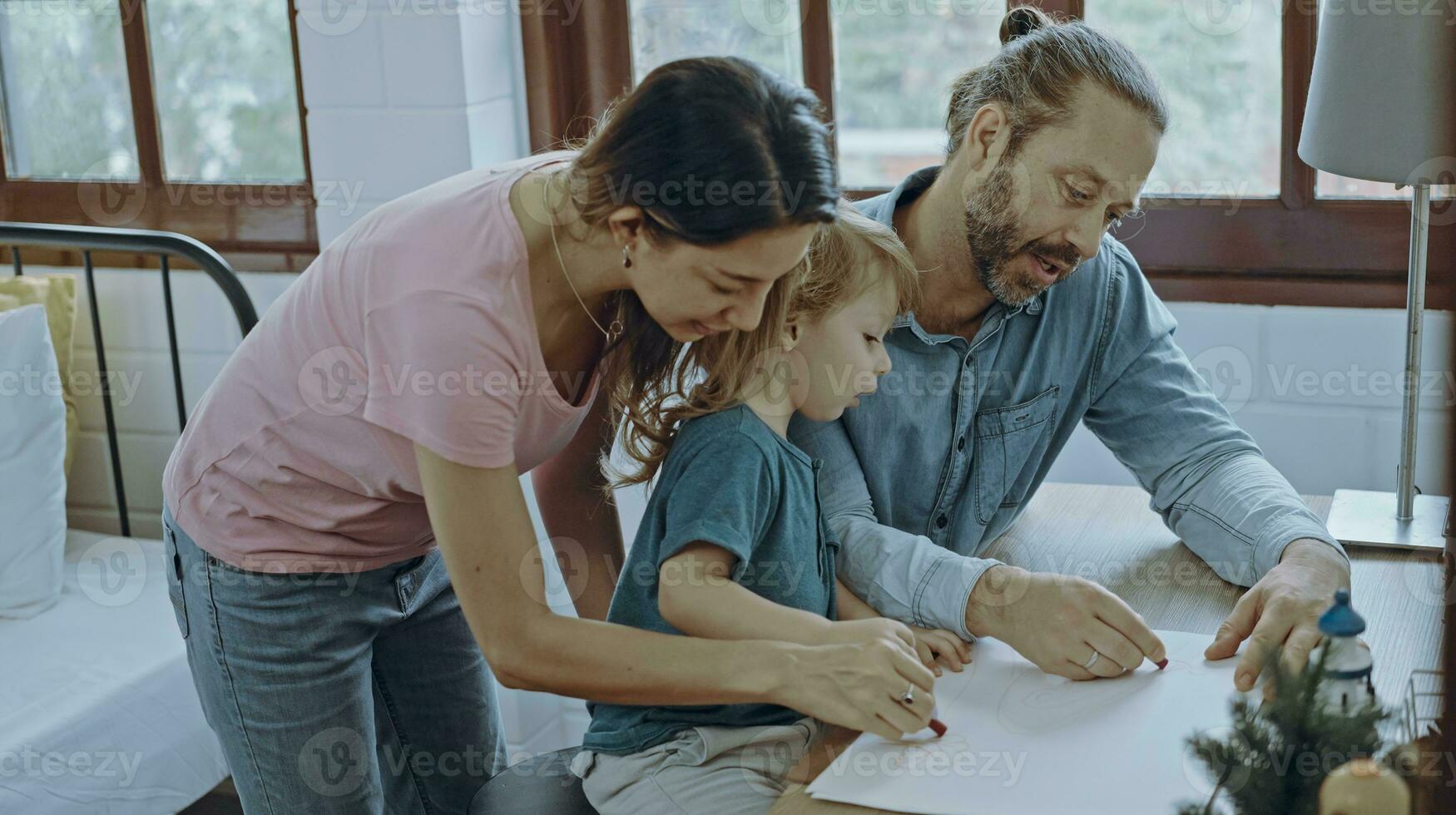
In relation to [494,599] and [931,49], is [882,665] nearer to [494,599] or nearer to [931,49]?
[494,599]

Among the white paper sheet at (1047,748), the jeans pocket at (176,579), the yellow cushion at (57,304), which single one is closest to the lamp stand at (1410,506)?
the white paper sheet at (1047,748)

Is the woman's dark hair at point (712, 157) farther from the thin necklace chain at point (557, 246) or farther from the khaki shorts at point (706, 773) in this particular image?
the khaki shorts at point (706, 773)

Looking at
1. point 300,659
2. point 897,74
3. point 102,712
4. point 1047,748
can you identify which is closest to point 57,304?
point 102,712

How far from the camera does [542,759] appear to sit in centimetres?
133

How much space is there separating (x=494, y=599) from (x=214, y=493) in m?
0.36

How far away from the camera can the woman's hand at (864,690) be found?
1.00 meters

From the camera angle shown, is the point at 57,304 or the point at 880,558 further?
the point at 57,304

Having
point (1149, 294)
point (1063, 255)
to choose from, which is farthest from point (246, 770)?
point (1149, 294)

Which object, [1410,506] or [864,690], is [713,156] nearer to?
[864,690]

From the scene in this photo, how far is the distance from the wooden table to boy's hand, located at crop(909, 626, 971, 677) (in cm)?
12

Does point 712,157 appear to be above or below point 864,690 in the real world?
above

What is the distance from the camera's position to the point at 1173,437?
4.87 ft

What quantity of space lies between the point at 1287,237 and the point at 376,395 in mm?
Result: 1323

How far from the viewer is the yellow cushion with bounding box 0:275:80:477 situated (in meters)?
2.20
